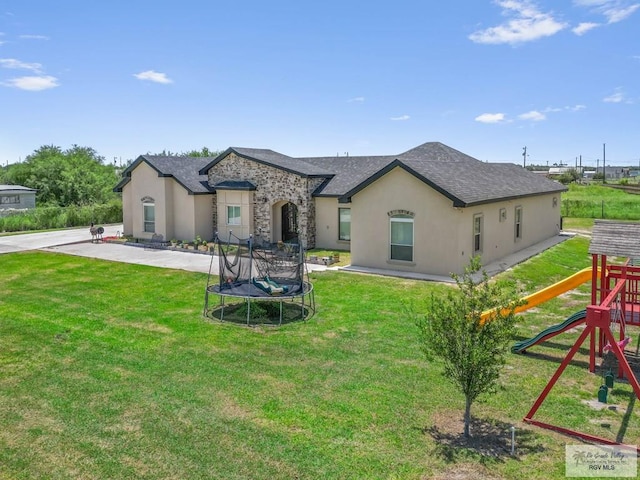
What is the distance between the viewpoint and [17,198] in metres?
46.1

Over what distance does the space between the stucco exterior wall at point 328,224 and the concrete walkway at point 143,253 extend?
3.75 m

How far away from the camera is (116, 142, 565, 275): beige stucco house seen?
19000 mm

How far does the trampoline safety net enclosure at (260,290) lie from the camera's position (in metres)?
13.6

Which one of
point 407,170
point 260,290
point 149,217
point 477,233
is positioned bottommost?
point 260,290

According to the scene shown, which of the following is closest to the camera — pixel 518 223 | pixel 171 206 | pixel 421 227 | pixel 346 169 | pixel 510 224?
pixel 421 227

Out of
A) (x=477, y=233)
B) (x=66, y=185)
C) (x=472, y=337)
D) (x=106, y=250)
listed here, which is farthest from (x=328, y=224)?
(x=66, y=185)

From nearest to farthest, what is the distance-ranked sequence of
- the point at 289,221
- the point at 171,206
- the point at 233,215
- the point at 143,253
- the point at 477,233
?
1. the point at 477,233
2. the point at 143,253
3. the point at 233,215
4. the point at 289,221
5. the point at 171,206

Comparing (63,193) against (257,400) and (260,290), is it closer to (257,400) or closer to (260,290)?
(260,290)

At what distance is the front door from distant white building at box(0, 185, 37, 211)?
30475 mm

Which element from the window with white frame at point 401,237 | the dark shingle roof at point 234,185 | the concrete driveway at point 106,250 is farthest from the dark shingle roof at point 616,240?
the dark shingle roof at point 234,185

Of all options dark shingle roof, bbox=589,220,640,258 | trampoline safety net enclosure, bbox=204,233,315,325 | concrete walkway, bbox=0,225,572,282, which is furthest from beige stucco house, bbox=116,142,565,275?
dark shingle roof, bbox=589,220,640,258

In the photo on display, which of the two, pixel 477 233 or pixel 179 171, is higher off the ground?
pixel 179 171

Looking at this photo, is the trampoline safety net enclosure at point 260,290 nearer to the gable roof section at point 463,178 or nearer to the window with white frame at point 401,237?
the window with white frame at point 401,237

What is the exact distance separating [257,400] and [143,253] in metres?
17.9
